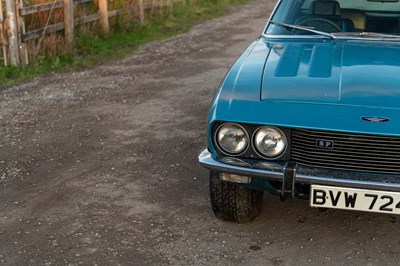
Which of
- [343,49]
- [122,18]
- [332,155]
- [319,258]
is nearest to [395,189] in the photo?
[332,155]

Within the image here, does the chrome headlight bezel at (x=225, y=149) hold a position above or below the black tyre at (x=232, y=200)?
above

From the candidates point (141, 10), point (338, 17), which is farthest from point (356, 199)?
point (141, 10)

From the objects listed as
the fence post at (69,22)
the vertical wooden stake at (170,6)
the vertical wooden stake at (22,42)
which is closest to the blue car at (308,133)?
the vertical wooden stake at (22,42)

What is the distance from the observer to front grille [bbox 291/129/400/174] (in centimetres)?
388

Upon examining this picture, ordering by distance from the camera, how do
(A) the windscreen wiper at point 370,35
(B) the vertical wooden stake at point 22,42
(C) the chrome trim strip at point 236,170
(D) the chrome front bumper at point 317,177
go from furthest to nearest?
(B) the vertical wooden stake at point 22,42
(A) the windscreen wiper at point 370,35
(C) the chrome trim strip at point 236,170
(D) the chrome front bumper at point 317,177

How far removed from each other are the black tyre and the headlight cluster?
0.88ft

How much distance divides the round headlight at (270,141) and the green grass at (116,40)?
215 inches

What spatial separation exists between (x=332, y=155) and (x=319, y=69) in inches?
28.0

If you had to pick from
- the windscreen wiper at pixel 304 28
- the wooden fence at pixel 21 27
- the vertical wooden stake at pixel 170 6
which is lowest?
the vertical wooden stake at pixel 170 6

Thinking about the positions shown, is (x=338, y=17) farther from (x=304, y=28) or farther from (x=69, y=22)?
(x=69, y=22)

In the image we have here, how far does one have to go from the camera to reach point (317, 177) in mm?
3918

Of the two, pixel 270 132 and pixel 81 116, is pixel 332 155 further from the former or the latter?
pixel 81 116

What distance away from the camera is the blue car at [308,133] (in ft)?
12.8

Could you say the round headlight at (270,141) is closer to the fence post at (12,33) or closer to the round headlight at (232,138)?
the round headlight at (232,138)
